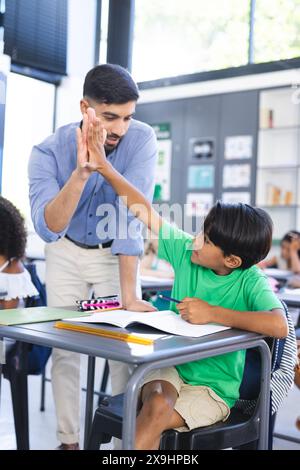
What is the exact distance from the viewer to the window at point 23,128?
3246 millimetres

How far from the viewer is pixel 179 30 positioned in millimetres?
6406

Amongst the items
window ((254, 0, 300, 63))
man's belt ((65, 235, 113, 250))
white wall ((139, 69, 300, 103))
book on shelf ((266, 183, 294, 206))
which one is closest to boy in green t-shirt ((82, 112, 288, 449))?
man's belt ((65, 235, 113, 250))

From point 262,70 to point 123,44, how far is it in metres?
2.70

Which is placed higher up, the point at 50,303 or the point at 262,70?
the point at 262,70

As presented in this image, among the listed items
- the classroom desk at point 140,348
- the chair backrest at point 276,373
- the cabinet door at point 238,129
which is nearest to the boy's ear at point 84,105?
the classroom desk at point 140,348

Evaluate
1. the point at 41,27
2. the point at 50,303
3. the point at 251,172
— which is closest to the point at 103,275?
the point at 50,303

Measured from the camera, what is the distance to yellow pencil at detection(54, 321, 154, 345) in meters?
1.18

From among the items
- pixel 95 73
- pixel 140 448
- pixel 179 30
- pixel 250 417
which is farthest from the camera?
pixel 179 30

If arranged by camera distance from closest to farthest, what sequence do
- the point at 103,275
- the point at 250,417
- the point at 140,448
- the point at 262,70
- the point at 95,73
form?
1. the point at 140,448
2. the point at 250,417
3. the point at 95,73
4. the point at 103,275
5. the point at 262,70

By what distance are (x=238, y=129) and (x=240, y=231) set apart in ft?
18.1

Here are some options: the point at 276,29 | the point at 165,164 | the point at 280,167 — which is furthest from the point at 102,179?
the point at 165,164

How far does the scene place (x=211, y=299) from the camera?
1.55m

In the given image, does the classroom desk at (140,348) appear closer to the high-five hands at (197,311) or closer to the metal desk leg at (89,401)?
the high-five hands at (197,311)
